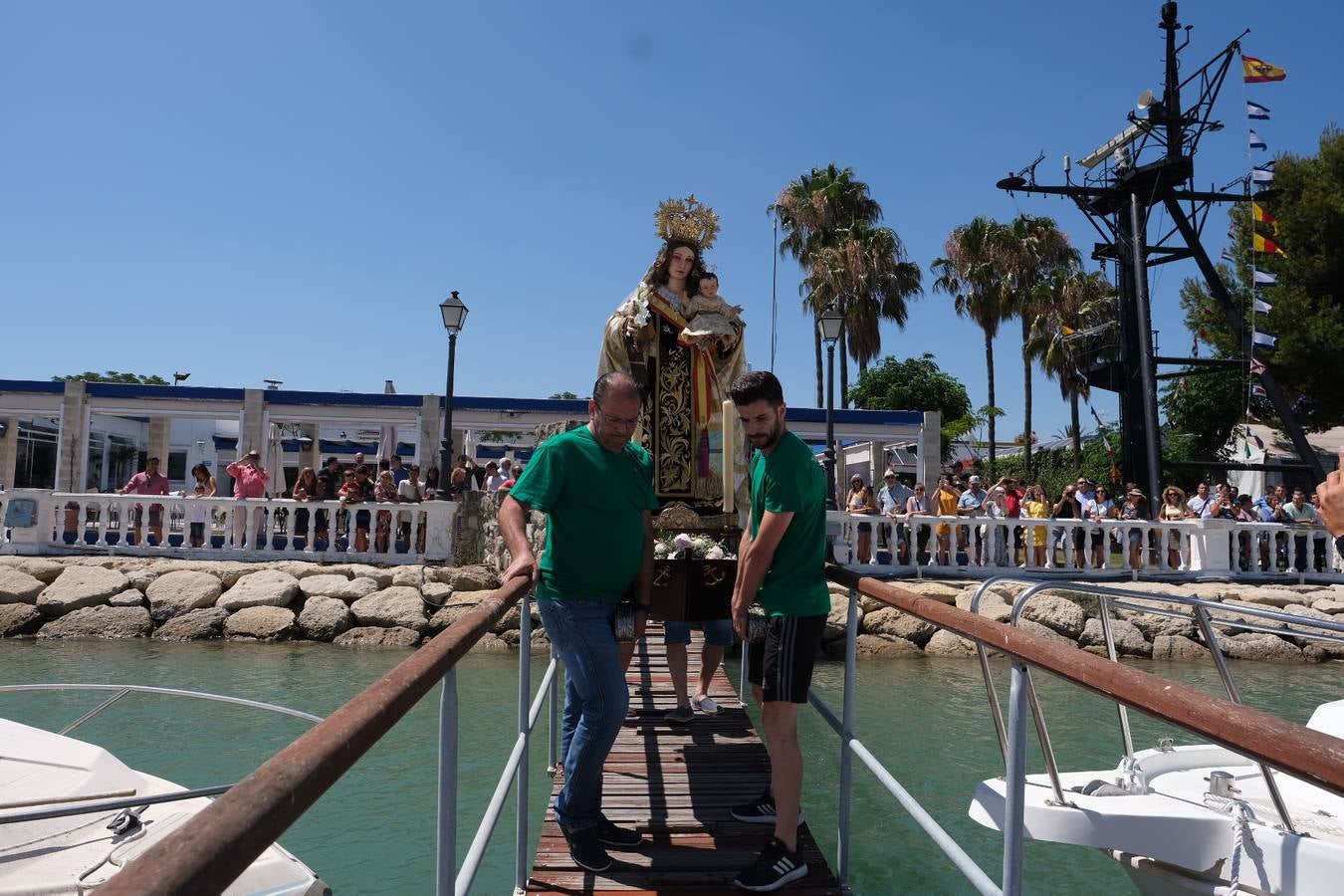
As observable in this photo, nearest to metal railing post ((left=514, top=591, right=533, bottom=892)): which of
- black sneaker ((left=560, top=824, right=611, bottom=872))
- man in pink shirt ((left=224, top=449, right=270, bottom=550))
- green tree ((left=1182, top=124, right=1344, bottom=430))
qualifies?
black sneaker ((left=560, top=824, right=611, bottom=872))

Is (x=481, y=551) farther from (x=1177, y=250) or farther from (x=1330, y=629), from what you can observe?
(x=1177, y=250)

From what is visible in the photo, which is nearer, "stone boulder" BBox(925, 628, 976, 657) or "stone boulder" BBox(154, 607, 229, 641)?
"stone boulder" BBox(154, 607, 229, 641)

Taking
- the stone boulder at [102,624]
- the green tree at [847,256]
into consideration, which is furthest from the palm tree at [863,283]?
the stone boulder at [102,624]

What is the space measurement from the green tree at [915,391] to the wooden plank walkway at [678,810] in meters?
36.2

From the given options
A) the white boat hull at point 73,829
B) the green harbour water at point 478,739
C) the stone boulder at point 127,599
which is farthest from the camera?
the stone boulder at point 127,599

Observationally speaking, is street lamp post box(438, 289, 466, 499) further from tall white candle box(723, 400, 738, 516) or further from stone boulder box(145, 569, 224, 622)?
tall white candle box(723, 400, 738, 516)

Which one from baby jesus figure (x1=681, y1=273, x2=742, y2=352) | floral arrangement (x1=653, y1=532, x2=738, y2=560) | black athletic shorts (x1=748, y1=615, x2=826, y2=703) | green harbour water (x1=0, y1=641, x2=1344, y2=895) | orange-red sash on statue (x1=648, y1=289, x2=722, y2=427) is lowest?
green harbour water (x1=0, y1=641, x2=1344, y2=895)

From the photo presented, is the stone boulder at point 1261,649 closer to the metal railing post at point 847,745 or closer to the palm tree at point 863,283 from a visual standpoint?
the metal railing post at point 847,745

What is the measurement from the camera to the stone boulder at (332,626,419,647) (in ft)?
35.7

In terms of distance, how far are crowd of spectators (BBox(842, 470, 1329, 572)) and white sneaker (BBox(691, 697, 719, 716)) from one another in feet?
23.2

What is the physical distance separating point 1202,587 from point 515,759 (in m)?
11.4

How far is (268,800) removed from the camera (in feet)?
3.68

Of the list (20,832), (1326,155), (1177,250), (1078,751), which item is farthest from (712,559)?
(1326,155)

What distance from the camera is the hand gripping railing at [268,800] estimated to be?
2.99 ft
